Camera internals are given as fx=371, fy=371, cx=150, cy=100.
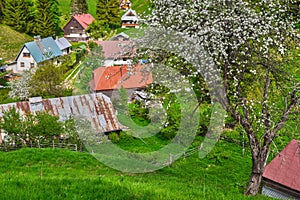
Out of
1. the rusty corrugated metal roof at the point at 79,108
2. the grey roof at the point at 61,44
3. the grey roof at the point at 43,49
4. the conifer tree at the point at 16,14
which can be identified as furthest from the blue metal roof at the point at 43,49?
the rusty corrugated metal roof at the point at 79,108

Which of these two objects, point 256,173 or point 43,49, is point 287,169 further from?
point 43,49

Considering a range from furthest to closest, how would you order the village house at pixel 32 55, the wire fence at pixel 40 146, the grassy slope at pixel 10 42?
the grassy slope at pixel 10 42, the village house at pixel 32 55, the wire fence at pixel 40 146

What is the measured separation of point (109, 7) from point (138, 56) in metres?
52.4

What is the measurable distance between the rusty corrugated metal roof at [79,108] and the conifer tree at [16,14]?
33387 millimetres

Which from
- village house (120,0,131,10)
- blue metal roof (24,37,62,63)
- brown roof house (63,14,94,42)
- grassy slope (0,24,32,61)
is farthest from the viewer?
village house (120,0,131,10)

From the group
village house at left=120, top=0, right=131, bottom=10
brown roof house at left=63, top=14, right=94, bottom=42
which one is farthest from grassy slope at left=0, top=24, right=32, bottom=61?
village house at left=120, top=0, right=131, bottom=10

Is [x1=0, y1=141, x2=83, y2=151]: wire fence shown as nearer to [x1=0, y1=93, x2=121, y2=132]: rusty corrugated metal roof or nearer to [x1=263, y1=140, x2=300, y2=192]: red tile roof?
[x1=0, y1=93, x2=121, y2=132]: rusty corrugated metal roof

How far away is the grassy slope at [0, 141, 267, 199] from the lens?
5723 millimetres

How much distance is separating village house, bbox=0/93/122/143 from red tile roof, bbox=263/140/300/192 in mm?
9317

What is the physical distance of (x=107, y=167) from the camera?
1257 centimetres

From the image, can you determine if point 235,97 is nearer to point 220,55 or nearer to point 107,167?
point 220,55

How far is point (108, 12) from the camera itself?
59.4 meters

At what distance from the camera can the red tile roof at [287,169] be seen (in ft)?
41.5

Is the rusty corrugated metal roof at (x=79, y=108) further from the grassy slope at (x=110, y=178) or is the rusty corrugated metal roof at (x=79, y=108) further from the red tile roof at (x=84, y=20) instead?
the red tile roof at (x=84, y=20)
